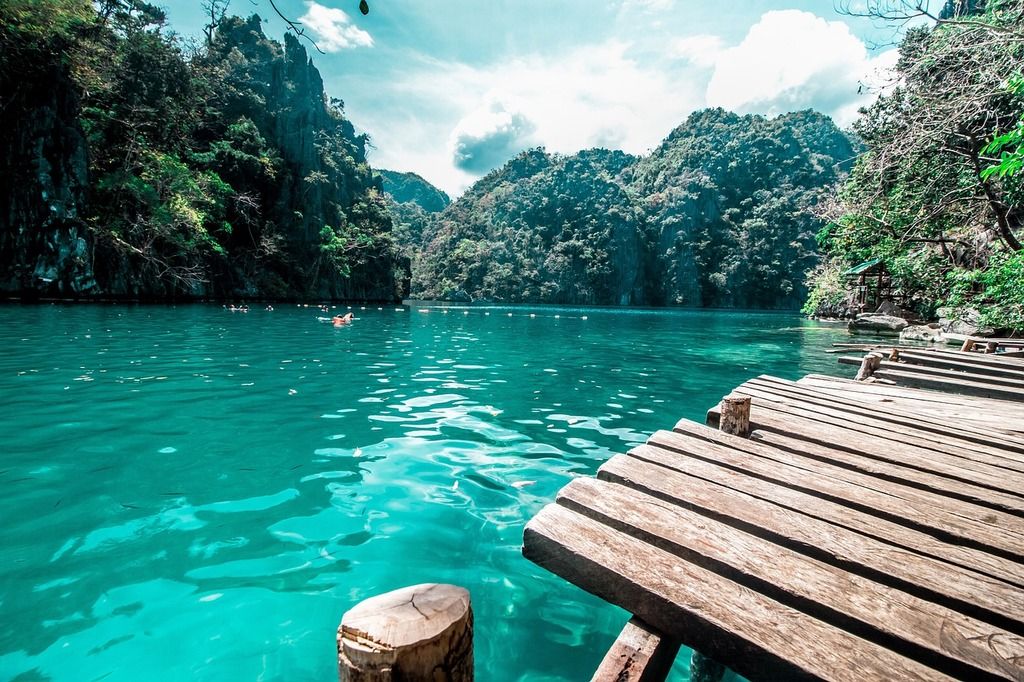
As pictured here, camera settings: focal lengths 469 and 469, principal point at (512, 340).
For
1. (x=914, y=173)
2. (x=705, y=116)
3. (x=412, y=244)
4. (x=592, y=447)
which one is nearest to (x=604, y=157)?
(x=705, y=116)

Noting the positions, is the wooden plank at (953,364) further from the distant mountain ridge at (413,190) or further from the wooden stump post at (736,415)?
the distant mountain ridge at (413,190)

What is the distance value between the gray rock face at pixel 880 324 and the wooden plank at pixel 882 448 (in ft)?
78.7

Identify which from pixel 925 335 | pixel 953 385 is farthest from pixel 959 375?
pixel 925 335

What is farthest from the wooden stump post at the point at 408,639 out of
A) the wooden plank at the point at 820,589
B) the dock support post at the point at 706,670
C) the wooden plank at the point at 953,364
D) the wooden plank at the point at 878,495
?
the wooden plank at the point at 953,364

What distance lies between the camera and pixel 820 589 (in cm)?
161

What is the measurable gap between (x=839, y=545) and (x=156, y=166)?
3755cm

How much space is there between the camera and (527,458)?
4.87m

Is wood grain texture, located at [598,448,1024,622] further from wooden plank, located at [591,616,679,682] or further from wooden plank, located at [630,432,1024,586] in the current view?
wooden plank, located at [591,616,679,682]

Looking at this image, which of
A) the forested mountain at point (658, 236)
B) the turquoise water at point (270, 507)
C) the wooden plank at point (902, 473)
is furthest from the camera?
the forested mountain at point (658, 236)

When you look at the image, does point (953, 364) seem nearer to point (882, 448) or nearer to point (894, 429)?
point (894, 429)

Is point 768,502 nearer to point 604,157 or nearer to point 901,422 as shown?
point 901,422

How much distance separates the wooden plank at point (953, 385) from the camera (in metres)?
5.77

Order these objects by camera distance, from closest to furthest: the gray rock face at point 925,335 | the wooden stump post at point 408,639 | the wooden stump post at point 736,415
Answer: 1. the wooden stump post at point 408,639
2. the wooden stump post at point 736,415
3. the gray rock face at point 925,335

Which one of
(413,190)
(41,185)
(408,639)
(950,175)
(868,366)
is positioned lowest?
(868,366)
